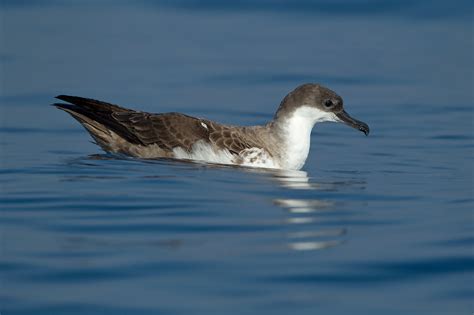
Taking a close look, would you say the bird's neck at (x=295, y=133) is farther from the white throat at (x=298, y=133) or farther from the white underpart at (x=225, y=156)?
the white underpart at (x=225, y=156)

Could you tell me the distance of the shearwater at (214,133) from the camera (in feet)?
35.9

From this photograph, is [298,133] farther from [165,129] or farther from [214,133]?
[165,129]

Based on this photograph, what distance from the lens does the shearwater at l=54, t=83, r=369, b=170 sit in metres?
10.9

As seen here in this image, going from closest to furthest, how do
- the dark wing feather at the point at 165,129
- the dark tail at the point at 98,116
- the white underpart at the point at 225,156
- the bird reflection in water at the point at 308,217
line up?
the bird reflection in water at the point at 308,217
the white underpart at the point at 225,156
the dark wing feather at the point at 165,129
the dark tail at the point at 98,116

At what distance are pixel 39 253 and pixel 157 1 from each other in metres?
14.8

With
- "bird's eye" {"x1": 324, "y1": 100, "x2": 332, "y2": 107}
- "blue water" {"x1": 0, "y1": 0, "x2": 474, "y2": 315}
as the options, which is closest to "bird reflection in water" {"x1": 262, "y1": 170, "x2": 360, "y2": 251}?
"blue water" {"x1": 0, "y1": 0, "x2": 474, "y2": 315}

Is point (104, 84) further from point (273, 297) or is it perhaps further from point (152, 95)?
point (273, 297)

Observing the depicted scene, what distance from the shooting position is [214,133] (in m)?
10.9

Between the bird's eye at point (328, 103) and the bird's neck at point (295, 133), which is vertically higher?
the bird's eye at point (328, 103)

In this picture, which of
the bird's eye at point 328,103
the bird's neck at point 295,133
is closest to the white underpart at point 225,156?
the bird's neck at point 295,133

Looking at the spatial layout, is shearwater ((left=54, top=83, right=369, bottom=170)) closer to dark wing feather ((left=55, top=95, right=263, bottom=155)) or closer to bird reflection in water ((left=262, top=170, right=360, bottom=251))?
dark wing feather ((left=55, top=95, right=263, bottom=155))

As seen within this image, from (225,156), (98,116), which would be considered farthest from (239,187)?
(98,116)

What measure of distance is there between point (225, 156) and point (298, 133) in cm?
85

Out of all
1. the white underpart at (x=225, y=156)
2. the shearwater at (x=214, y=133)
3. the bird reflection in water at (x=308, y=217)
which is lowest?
the bird reflection in water at (x=308, y=217)
